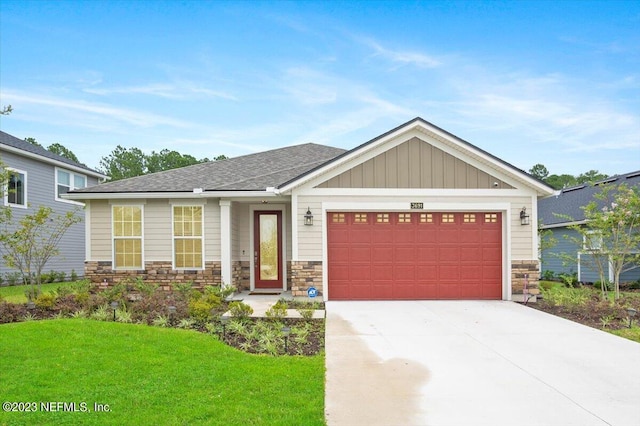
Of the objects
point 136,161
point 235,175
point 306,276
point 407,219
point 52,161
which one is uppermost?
point 136,161

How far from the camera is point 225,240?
11.3 metres

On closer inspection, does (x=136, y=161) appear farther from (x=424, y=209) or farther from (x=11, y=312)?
(x=424, y=209)

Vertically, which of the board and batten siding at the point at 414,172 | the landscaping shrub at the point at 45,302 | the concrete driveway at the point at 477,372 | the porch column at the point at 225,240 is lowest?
the concrete driveway at the point at 477,372

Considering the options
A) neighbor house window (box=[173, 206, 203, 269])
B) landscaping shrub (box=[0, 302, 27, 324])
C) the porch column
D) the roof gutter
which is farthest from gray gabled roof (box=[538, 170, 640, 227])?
landscaping shrub (box=[0, 302, 27, 324])

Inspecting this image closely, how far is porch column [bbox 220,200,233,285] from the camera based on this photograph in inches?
444

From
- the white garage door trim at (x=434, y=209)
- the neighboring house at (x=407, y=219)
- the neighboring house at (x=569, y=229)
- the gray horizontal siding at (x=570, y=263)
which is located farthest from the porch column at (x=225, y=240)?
the gray horizontal siding at (x=570, y=263)

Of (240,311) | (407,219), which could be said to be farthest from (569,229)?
(240,311)

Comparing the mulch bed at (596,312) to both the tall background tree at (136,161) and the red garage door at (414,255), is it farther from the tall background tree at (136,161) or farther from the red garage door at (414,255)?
the tall background tree at (136,161)

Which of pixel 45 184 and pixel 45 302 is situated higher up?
pixel 45 184

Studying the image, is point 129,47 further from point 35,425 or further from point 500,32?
point 35,425

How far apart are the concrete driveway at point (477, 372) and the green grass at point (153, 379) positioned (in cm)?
46

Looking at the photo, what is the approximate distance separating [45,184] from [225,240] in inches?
403

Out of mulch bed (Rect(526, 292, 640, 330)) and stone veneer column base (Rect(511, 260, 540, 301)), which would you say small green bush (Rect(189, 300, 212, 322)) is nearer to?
mulch bed (Rect(526, 292, 640, 330))

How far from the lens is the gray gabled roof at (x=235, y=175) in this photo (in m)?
11.5
